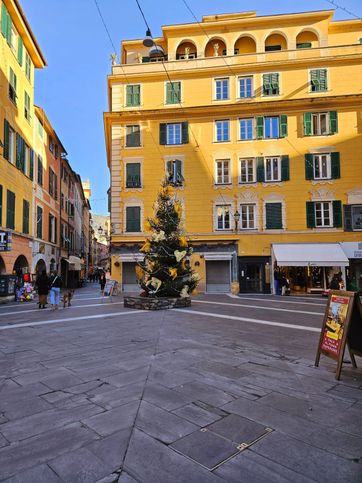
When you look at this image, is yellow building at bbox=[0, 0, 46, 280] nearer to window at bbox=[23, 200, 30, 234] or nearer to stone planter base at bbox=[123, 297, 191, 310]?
window at bbox=[23, 200, 30, 234]

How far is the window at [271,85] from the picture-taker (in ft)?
82.3

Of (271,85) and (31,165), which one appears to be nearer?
(31,165)

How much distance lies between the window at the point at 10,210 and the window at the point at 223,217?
1276cm

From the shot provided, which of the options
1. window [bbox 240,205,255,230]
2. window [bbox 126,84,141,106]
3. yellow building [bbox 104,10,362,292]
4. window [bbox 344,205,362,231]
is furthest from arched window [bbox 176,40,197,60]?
window [bbox 344,205,362,231]

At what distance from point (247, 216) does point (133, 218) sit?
7886 millimetres

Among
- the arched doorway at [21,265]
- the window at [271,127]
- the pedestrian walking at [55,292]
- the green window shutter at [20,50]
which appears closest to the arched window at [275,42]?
the window at [271,127]

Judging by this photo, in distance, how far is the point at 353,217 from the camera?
23594 millimetres

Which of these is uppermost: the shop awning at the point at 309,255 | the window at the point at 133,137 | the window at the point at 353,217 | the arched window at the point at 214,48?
the arched window at the point at 214,48

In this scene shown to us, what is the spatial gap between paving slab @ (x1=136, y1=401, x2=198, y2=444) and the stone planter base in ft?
31.3

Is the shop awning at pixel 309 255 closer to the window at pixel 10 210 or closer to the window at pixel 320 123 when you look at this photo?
the window at pixel 320 123

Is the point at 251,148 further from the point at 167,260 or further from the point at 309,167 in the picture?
the point at 167,260

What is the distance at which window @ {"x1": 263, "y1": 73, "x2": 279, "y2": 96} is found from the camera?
25.1 m

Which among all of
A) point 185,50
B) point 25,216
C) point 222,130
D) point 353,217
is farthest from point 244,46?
point 25,216

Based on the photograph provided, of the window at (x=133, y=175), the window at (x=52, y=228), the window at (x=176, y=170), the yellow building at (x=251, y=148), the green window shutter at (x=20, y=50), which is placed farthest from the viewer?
the window at (x=52, y=228)
